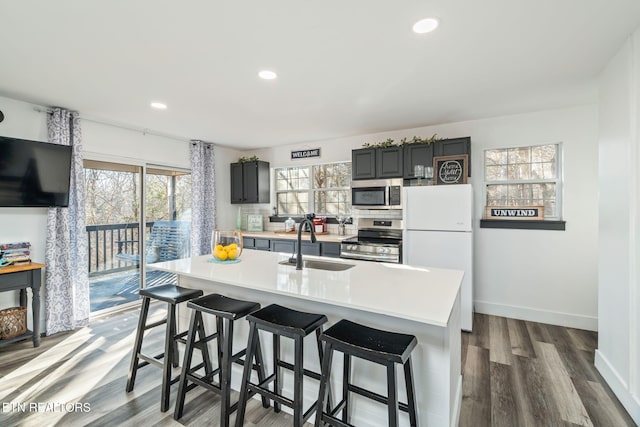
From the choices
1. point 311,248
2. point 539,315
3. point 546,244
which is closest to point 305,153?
point 311,248

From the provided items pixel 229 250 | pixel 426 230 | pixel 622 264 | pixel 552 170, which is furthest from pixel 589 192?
pixel 229 250

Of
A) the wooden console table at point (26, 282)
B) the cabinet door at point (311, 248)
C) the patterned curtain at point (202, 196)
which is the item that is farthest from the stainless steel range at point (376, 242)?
the wooden console table at point (26, 282)

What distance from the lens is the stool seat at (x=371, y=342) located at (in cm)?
138

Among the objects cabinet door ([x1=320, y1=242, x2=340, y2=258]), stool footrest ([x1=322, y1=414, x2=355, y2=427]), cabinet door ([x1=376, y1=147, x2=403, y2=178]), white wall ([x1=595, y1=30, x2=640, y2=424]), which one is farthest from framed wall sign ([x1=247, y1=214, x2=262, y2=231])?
white wall ([x1=595, y1=30, x2=640, y2=424])

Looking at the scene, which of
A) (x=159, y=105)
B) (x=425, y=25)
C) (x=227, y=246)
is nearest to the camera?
(x=425, y=25)

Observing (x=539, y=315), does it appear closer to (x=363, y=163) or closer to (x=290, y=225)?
(x=363, y=163)

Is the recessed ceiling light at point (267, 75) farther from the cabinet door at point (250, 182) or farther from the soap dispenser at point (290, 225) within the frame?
the soap dispenser at point (290, 225)

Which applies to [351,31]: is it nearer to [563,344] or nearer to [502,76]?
[502,76]

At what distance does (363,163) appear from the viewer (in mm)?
4410

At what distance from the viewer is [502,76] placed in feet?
8.61

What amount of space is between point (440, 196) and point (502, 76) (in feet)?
4.35

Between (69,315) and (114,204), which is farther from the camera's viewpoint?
(114,204)

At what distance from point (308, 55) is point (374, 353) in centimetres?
204

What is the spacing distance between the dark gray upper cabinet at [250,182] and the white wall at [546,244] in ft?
9.43
